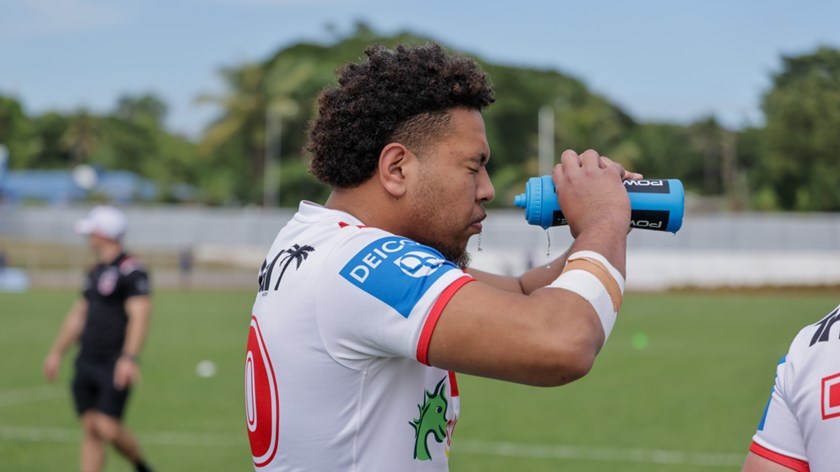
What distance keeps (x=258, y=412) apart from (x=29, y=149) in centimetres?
8543

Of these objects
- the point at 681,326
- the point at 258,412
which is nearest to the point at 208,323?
the point at 681,326

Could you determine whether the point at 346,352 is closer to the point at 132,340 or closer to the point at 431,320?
the point at 431,320

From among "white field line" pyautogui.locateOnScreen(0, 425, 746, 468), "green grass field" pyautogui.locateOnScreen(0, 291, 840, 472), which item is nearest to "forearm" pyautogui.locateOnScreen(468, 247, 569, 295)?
"green grass field" pyautogui.locateOnScreen(0, 291, 840, 472)

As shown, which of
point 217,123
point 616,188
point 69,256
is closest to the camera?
point 616,188

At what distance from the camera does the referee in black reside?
27.7ft

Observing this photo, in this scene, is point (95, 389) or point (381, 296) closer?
point (381, 296)

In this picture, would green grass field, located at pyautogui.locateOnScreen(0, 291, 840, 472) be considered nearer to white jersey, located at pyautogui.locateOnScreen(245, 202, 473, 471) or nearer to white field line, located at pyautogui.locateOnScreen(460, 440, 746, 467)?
white field line, located at pyautogui.locateOnScreen(460, 440, 746, 467)

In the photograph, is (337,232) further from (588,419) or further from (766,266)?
(766,266)

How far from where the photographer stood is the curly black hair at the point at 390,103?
2559 mm

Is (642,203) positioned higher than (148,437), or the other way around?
(642,203)

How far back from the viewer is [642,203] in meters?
2.51

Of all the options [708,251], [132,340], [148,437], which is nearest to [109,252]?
[132,340]

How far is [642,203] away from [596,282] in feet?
1.08

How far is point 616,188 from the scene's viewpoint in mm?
2480
